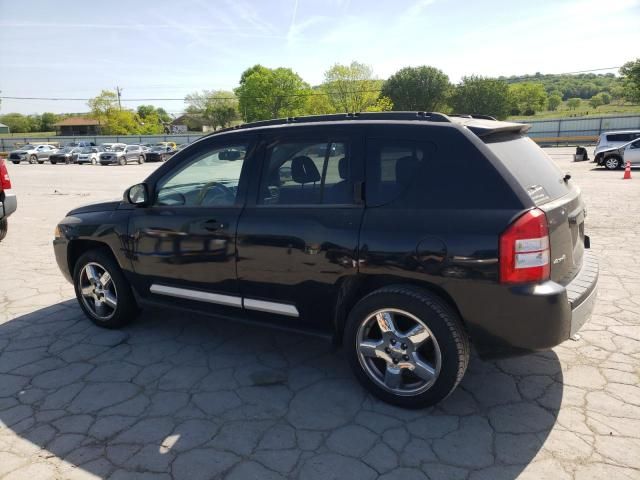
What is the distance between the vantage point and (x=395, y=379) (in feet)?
9.96

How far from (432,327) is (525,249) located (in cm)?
70

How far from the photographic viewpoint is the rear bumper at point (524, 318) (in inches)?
102

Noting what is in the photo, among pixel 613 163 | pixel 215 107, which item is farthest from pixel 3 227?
pixel 215 107

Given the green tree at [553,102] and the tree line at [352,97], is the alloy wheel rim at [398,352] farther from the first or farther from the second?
the green tree at [553,102]

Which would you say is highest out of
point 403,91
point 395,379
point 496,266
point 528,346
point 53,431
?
point 403,91

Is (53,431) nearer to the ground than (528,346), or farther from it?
nearer to the ground

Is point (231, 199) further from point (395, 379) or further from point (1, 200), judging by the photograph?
point (1, 200)

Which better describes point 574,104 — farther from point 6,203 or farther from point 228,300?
point 228,300

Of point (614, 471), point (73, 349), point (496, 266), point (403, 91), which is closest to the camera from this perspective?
point (614, 471)

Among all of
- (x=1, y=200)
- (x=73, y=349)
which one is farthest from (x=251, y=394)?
(x=1, y=200)

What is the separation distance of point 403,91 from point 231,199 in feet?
279

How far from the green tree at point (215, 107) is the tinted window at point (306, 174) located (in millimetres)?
103220

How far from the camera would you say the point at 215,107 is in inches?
4114

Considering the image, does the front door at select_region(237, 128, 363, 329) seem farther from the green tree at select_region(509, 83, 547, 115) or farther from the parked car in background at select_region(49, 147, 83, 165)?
the green tree at select_region(509, 83, 547, 115)
